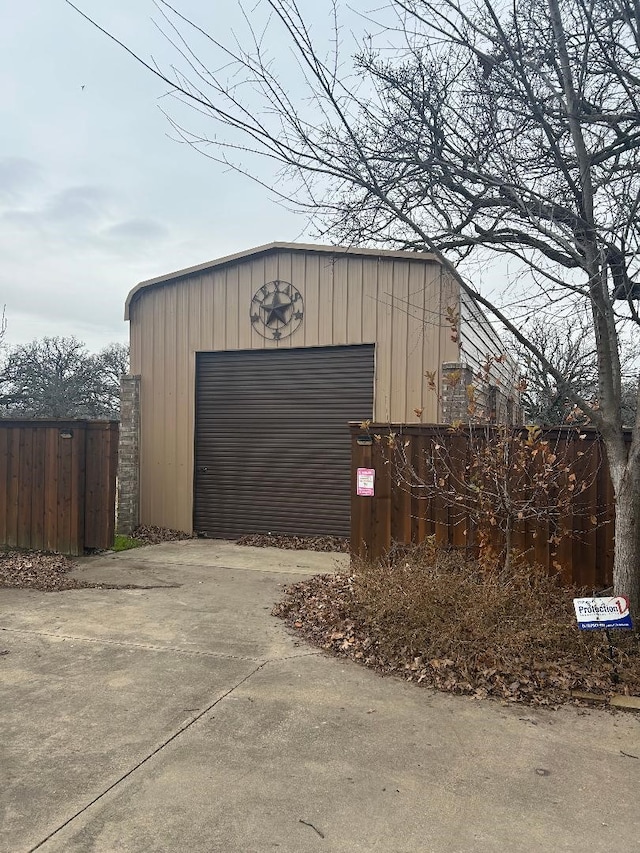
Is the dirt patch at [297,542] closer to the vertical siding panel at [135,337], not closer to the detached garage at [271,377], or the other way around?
the detached garage at [271,377]

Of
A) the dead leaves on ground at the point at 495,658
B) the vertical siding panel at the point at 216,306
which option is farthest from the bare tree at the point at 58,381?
the dead leaves on ground at the point at 495,658

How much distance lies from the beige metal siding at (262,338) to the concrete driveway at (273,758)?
5.46 meters

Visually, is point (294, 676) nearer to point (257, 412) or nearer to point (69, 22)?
point (69, 22)

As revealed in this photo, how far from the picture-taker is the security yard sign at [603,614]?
4.23 meters

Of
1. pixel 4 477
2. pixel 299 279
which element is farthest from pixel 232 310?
pixel 4 477

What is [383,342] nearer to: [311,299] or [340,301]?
[340,301]

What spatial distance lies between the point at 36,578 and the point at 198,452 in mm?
4190

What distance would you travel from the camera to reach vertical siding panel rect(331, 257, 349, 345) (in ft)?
32.9

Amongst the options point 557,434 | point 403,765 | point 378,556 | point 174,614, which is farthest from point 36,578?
point 557,434

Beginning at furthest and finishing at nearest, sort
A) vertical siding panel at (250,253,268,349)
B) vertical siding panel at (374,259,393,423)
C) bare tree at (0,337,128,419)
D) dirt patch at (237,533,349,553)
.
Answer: bare tree at (0,337,128,419) → vertical siding panel at (250,253,268,349) → dirt patch at (237,533,349,553) → vertical siding panel at (374,259,393,423)

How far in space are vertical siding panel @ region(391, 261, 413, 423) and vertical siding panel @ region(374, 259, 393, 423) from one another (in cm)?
7

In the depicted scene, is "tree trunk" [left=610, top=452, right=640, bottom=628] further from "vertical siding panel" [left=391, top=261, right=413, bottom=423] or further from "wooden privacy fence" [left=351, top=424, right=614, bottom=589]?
"vertical siding panel" [left=391, top=261, right=413, bottom=423]

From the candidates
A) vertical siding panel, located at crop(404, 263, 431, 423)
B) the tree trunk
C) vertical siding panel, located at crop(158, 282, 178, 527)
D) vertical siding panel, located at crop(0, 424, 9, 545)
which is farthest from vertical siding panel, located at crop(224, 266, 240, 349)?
the tree trunk

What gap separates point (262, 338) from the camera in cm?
1070
